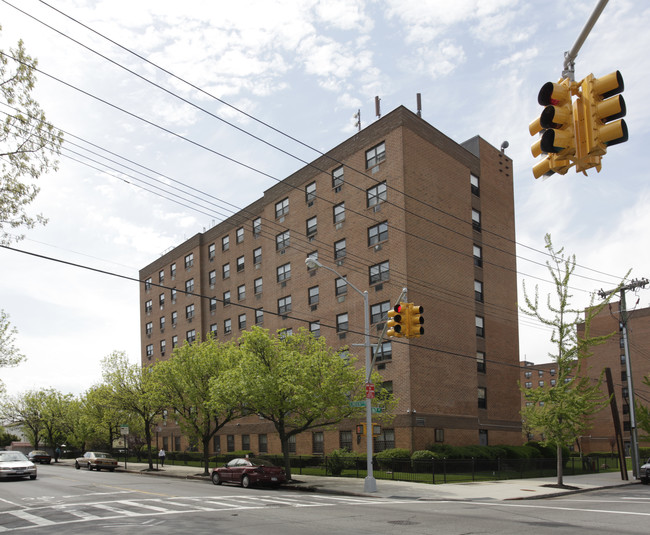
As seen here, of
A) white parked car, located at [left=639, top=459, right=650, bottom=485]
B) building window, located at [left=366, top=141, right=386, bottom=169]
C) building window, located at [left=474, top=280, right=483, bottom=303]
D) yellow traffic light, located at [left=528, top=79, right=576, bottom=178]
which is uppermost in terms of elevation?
building window, located at [left=366, top=141, right=386, bottom=169]

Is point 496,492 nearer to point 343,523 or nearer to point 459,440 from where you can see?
point 343,523

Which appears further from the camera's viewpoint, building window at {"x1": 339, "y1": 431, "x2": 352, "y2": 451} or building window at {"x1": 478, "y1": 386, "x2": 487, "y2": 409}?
building window at {"x1": 478, "y1": 386, "x2": 487, "y2": 409}

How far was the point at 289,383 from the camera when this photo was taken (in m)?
27.0

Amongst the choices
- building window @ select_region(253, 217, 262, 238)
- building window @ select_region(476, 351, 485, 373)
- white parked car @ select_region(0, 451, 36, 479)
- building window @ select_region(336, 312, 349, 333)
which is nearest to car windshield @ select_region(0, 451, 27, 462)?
white parked car @ select_region(0, 451, 36, 479)

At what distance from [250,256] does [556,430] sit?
32.7 meters

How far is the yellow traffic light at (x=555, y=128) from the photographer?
6393mm

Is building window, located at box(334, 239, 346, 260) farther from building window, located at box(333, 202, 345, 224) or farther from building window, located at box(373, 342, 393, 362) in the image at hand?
building window, located at box(373, 342, 393, 362)

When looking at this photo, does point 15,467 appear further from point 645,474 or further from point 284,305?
→ point 645,474

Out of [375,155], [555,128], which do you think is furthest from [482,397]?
[555,128]

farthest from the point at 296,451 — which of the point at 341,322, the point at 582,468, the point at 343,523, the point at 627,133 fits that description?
the point at 627,133

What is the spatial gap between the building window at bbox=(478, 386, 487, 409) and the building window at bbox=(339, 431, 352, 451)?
9002mm

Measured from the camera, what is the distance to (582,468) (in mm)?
38656

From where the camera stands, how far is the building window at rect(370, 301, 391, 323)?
3772cm

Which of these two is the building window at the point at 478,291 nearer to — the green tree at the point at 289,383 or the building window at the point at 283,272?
the green tree at the point at 289,383
